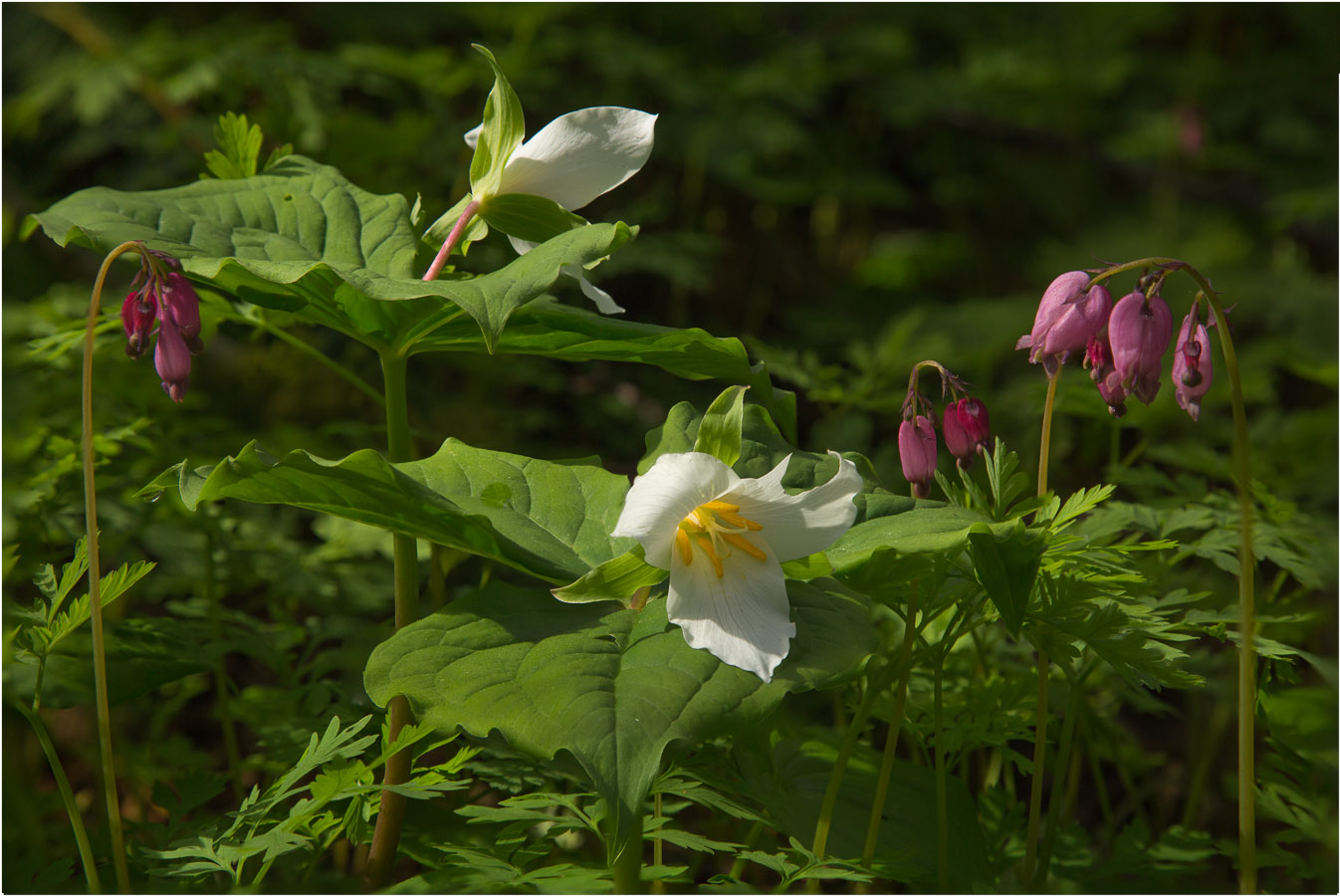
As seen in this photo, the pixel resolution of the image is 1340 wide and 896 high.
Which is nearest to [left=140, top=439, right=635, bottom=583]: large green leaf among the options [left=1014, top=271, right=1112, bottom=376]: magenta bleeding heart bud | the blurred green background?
[left=1014, top=271, right=1112, bottom=376]: magenta bleeding heart bud

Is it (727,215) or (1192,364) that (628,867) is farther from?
(727,215)

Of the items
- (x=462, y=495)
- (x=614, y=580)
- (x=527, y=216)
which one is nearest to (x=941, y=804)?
(x=614, y=580)

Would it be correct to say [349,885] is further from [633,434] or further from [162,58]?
[162,58]

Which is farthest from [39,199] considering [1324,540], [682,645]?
[1324,540]

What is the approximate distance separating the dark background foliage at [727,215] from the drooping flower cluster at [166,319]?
39 centimetres

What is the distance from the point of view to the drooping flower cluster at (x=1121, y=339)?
985mm

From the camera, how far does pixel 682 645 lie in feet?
2.97

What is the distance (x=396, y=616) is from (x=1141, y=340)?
858 millimetres

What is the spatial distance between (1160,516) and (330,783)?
1060 mm

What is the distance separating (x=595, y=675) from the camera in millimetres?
865

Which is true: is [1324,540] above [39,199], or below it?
below

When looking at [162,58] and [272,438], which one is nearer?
[272,438]

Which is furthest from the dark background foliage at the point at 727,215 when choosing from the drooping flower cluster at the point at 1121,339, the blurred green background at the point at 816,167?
the drooping flower cluster at the point at 1121,339

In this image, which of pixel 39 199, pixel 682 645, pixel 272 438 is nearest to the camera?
pixel 682 645
